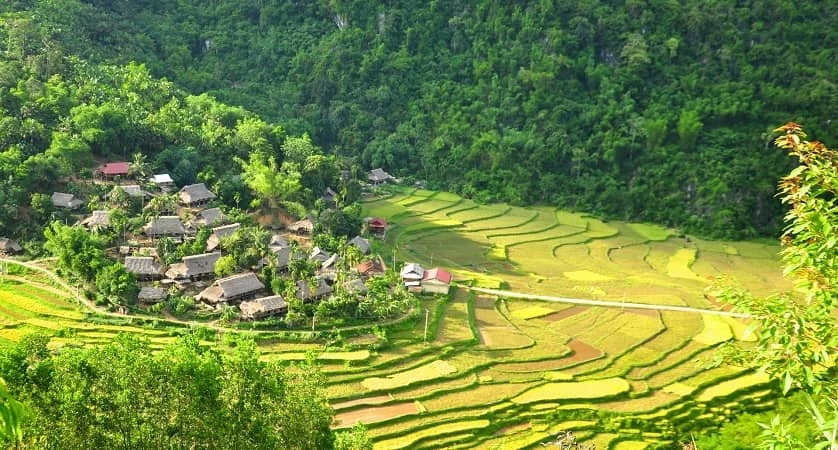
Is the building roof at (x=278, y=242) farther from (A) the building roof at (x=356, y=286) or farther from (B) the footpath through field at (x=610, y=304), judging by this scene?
(B) the footpath through field at (x=610, y=304)

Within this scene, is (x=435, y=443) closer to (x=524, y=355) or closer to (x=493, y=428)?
(x=493, y=428)

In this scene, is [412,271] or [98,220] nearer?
[98,220]

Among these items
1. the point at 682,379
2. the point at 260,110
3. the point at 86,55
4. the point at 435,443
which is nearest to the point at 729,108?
the point at 682,379

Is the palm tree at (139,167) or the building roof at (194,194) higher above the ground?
the palm tree at (139,167)

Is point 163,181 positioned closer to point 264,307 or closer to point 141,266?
point 141,266

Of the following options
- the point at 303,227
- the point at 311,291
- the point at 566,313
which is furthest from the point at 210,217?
the point at 566,313

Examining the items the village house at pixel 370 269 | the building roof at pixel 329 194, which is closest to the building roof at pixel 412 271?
the village house at pixel 370 269
